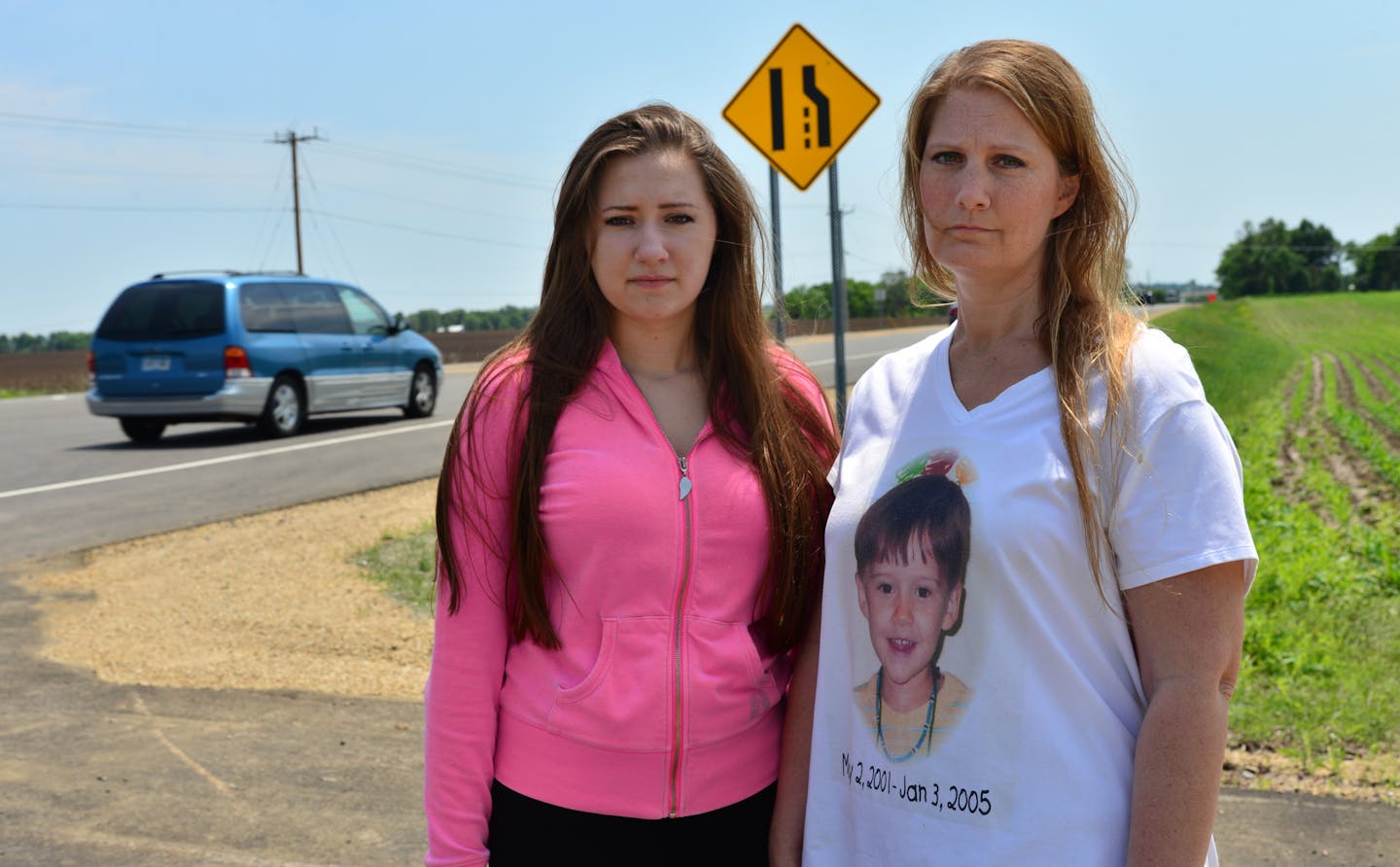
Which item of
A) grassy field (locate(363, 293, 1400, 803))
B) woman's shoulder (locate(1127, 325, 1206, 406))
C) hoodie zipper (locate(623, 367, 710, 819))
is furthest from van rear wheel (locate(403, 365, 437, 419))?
woman's shoulder (locate(1127, 325, 1206, 406))

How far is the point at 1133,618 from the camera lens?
5.41 ft

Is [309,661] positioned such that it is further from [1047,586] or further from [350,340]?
[350,340]

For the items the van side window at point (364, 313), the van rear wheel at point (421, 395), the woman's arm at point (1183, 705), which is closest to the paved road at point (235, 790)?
the woman's arm at point (1183, 705)

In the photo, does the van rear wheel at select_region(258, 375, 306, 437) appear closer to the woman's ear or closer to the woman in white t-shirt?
the woman in white t-shirt

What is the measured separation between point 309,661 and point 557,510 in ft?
14.2

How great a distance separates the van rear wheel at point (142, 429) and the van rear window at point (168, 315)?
3.28 ft

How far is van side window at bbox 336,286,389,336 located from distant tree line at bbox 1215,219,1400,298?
400 ft

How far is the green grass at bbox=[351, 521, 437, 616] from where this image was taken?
24.2 ft

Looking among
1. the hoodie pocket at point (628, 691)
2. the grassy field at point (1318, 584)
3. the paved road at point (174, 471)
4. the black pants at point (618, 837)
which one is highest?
the hoodie pocket at point (628, 691)

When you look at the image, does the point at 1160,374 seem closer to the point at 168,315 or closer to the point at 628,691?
the point at 628,691

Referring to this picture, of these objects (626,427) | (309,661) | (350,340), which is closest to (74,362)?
(350,340)

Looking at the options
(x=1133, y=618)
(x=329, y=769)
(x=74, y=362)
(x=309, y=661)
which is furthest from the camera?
(x=74, y=362)

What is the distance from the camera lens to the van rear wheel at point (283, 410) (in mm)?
14586

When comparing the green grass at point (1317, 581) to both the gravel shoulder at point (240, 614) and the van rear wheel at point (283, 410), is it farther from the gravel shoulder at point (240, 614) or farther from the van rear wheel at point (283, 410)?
the van rear wheel at point (283, 410)
